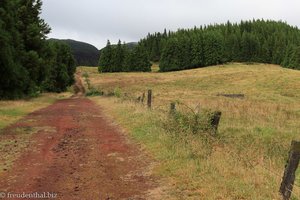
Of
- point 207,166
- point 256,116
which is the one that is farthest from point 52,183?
point 256,116

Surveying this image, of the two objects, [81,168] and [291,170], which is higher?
[291,170]

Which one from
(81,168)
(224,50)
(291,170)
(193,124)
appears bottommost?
(81,168)

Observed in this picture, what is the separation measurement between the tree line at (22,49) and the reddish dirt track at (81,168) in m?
21.5

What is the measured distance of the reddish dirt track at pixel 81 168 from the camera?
8508mm

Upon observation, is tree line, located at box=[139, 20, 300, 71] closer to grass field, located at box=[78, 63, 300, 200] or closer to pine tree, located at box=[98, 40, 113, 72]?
pine tree, located at box=[98, 40, 113, 72]

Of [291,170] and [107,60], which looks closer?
[291,170]

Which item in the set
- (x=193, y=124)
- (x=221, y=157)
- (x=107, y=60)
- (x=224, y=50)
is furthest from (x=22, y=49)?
(x=224, y=50)

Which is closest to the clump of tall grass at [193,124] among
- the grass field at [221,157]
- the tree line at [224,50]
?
the grass field at [221,157]

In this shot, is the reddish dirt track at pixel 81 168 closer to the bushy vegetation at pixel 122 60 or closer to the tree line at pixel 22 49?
the tree line at pixel 22 49

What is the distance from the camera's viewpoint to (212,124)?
1439 cm

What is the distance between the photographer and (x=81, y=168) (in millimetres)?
10438

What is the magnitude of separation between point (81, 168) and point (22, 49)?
3305cm

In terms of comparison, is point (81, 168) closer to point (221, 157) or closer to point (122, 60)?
point (221, 157)

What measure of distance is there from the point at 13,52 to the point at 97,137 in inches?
975
